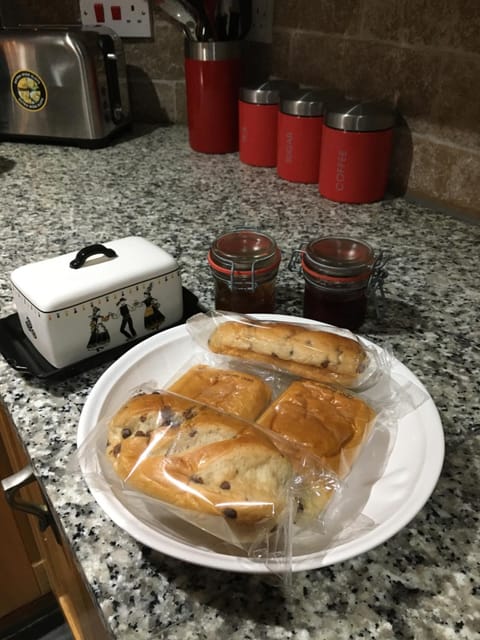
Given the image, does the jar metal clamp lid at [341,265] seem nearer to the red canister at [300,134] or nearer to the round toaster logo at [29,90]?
the red canister at [300,134]

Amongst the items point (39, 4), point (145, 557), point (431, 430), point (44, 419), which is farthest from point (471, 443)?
point (39, 4)

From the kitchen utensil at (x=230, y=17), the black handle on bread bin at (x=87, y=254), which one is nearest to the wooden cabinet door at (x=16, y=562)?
the black handle on bread bin at (x=87, y=254)

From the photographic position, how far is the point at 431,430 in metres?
0.47

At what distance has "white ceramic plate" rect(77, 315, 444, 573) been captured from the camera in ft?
1.22

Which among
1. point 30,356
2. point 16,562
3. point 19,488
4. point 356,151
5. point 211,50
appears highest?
point 211,50

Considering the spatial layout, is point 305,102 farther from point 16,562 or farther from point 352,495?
point 16,562

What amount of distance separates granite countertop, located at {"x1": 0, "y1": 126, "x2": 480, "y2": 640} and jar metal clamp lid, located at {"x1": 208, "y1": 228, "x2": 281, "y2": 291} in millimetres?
114

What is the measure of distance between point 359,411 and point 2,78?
1.23 m

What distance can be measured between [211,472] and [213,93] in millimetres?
1033

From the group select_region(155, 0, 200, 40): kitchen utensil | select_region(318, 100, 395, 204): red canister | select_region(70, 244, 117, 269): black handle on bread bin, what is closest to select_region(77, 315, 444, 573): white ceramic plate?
select_region(70, 244, 117, 269): black handle on bread bin

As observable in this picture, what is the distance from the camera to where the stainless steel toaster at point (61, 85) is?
122 cm

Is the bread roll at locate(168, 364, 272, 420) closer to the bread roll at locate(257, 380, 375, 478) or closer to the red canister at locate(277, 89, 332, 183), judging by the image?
the bread roll at locate(257, 380, 375, 478)

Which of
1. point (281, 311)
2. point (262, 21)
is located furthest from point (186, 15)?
point (281, 311)

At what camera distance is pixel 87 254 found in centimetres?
60
